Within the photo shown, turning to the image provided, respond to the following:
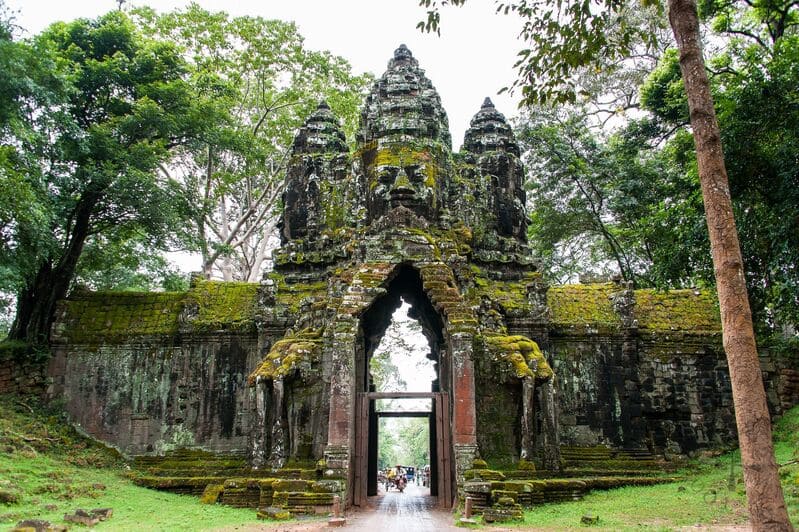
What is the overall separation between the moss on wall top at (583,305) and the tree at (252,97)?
34.6 feet

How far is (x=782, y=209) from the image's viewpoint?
32.8 feet

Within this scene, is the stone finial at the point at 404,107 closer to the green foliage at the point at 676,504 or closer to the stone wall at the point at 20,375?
the green foliage at the point at 676,504

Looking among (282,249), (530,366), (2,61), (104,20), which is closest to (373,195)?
(282,249)

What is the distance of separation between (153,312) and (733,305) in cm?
1429

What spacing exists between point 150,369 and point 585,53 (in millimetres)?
12553

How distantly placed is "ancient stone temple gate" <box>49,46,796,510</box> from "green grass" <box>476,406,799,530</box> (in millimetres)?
1566

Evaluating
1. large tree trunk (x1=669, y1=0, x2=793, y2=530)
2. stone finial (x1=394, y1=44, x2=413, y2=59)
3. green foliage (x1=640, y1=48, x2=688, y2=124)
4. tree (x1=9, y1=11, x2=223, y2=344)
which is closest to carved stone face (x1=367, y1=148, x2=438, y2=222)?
stone finial (x1=394, y1=44, x2=413, y2=59)

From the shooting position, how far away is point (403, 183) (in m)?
14.6

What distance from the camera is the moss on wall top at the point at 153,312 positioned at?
1605 cm

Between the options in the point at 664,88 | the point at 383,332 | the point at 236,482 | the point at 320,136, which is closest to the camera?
the point at 236,482

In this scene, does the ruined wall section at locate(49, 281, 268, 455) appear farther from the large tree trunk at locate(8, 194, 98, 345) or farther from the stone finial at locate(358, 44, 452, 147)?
the stone finial at locate(358, 44, 452, 147)

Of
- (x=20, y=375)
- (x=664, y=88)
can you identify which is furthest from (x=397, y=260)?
(x=20, y=375)

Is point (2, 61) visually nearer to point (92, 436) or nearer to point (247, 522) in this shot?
point (92, 436)

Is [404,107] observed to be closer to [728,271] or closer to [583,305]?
[583,305]
